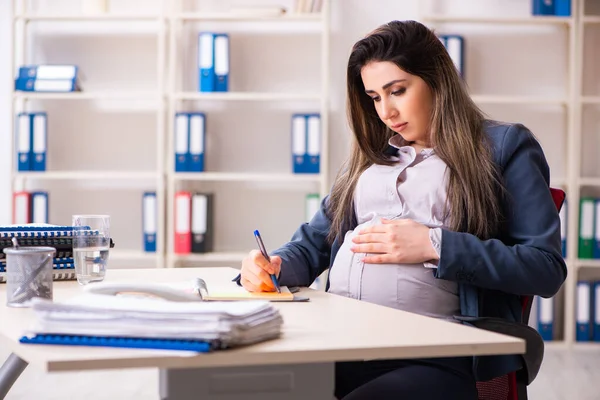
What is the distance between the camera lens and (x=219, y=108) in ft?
13.7

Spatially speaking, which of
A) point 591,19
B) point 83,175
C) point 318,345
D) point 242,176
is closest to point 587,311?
point 591,19

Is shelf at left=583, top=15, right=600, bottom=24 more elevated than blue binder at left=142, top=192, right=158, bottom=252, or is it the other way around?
shelf at left=583, top=15, right=600, bottom=24

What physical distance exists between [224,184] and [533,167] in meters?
2.81

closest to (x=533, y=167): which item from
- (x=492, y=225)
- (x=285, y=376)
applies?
(x=492, y=225)

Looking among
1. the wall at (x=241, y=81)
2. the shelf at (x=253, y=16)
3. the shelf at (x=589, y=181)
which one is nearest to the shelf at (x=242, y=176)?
the wall at (x=241, y=81)

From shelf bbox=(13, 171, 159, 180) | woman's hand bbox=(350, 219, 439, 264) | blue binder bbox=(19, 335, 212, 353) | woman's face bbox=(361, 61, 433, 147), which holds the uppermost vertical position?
woman's face bbox=(361, 61, 433, 147)

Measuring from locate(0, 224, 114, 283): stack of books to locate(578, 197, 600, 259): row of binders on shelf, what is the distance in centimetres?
284

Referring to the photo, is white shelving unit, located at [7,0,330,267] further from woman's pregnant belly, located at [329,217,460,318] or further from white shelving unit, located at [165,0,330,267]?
woman's pregnant belly, located at [329,217,460,318]

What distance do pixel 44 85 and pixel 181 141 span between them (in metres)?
0.74

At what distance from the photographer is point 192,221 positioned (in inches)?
154

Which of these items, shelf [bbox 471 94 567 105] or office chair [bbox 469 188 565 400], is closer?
office chair [bbox 469 188 565 400]

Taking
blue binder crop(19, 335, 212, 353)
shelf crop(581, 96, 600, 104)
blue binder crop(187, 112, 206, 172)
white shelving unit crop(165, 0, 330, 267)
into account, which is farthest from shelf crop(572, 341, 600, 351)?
blue binder crop(19, 335, 212, 353)

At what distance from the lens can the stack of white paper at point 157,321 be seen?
0.94 m

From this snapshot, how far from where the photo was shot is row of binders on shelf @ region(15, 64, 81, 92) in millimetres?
3916
